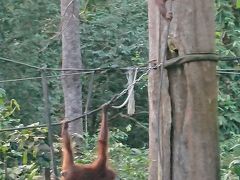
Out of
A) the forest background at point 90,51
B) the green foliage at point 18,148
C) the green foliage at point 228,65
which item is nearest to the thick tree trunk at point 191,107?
the green foliage at point 18,148

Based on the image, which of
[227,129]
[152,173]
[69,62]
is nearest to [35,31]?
[69,62]

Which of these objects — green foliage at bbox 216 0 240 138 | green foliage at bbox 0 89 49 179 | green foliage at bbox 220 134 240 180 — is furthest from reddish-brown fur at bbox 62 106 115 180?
green foliage at bbox 216 0 240 138

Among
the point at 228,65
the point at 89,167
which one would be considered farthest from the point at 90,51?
the point at 89,167

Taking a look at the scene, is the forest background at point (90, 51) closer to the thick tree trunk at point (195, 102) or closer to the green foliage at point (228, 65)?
the green foliage at point (228, 65)

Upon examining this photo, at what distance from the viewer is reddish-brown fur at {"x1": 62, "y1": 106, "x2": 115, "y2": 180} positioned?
10.5ft

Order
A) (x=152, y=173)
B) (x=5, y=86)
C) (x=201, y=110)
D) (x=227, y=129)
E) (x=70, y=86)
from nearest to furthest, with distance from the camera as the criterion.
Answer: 1. (x=201, y=110)
2. (x=152, y=173)
3. (x=227, y=129)
4. (x=70, y=86)
5. (x=5, y=86)

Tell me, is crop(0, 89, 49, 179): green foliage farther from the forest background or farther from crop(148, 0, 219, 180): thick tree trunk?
the forest background

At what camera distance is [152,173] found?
350 cm

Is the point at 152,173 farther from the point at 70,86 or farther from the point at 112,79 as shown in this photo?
the point at 112,79

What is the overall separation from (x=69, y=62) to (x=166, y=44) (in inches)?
284

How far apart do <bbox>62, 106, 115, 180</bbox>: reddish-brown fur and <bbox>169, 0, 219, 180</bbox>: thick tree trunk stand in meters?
0.87

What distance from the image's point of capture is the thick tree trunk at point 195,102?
214cm

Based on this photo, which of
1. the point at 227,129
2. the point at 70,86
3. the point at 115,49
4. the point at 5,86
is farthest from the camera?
the point at 115,49

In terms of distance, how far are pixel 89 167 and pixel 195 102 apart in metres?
1.45
